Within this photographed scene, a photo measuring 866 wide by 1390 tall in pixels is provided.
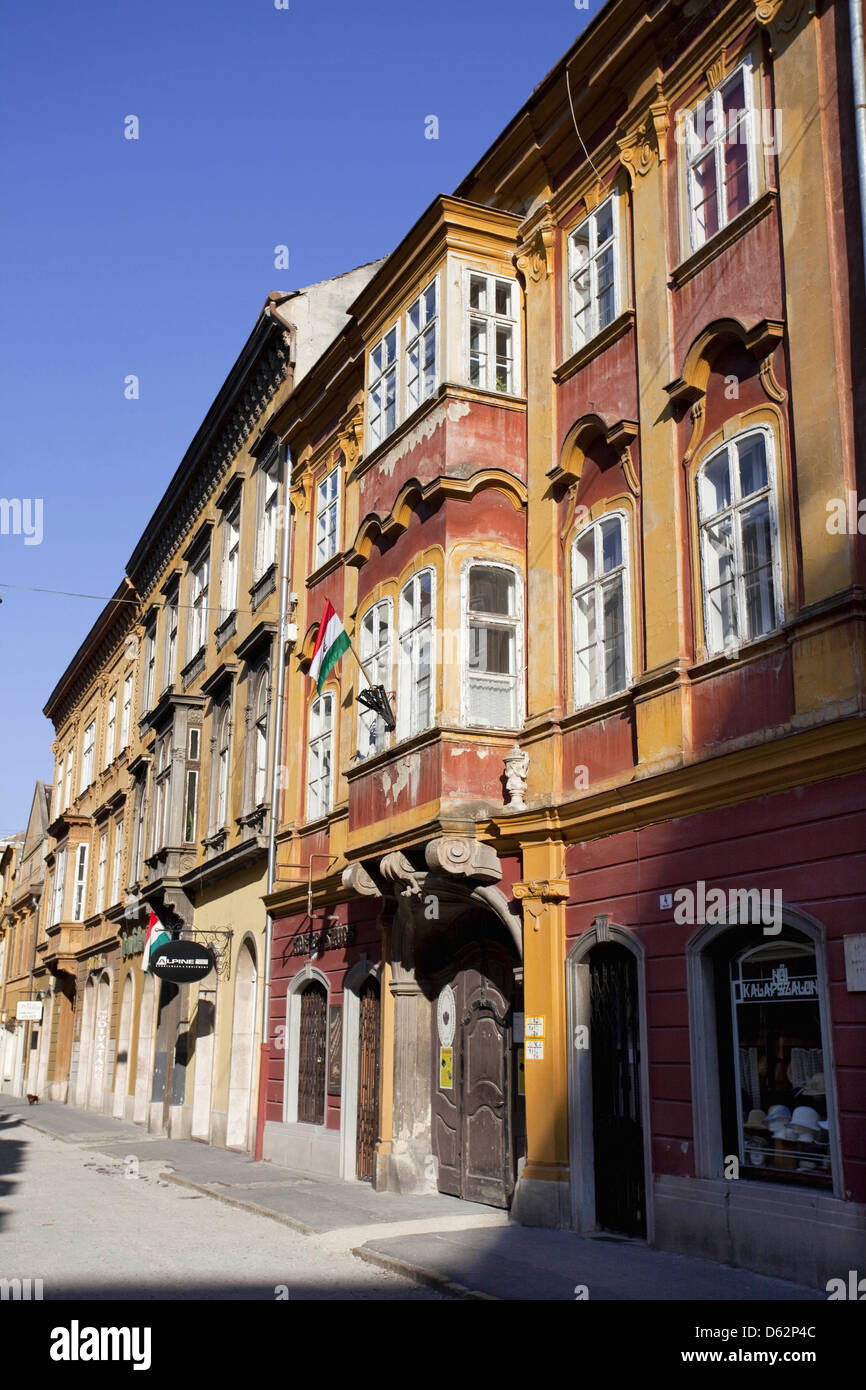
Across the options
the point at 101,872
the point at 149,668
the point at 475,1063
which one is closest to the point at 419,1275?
the point at 475,1063

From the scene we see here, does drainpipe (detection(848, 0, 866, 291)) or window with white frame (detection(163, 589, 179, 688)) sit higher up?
window with white frame (detection(163, 589, 179, 688))

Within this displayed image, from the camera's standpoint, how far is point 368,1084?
1683cm

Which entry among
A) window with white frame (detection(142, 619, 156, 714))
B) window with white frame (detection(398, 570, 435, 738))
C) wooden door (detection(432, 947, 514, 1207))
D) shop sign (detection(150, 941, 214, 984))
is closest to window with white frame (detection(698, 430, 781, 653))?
window with white frame (detection(398, 570, 435, 738))

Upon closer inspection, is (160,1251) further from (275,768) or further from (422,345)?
(422,345)

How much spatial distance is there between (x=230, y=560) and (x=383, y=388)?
10.4 metres

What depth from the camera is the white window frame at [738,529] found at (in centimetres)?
1043

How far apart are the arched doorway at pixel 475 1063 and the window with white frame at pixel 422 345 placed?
249 inches

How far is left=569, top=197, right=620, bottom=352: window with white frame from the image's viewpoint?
1358 cm

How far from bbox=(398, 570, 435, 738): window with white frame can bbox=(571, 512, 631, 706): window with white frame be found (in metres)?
1.84

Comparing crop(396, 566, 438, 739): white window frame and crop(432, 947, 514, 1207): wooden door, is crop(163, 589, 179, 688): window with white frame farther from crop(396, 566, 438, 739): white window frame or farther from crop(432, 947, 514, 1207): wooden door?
crop(432, 947, 514, 1207): wooden door

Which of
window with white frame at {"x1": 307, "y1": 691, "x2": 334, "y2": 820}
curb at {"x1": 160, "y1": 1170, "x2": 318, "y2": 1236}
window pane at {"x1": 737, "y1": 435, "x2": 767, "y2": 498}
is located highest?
window pane at {"x1": 737, "y1": 435, "x2": 767, "y2": 498}

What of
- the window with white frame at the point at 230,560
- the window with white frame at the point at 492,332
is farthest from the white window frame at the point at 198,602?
the window with white frame at the point at 492,332
